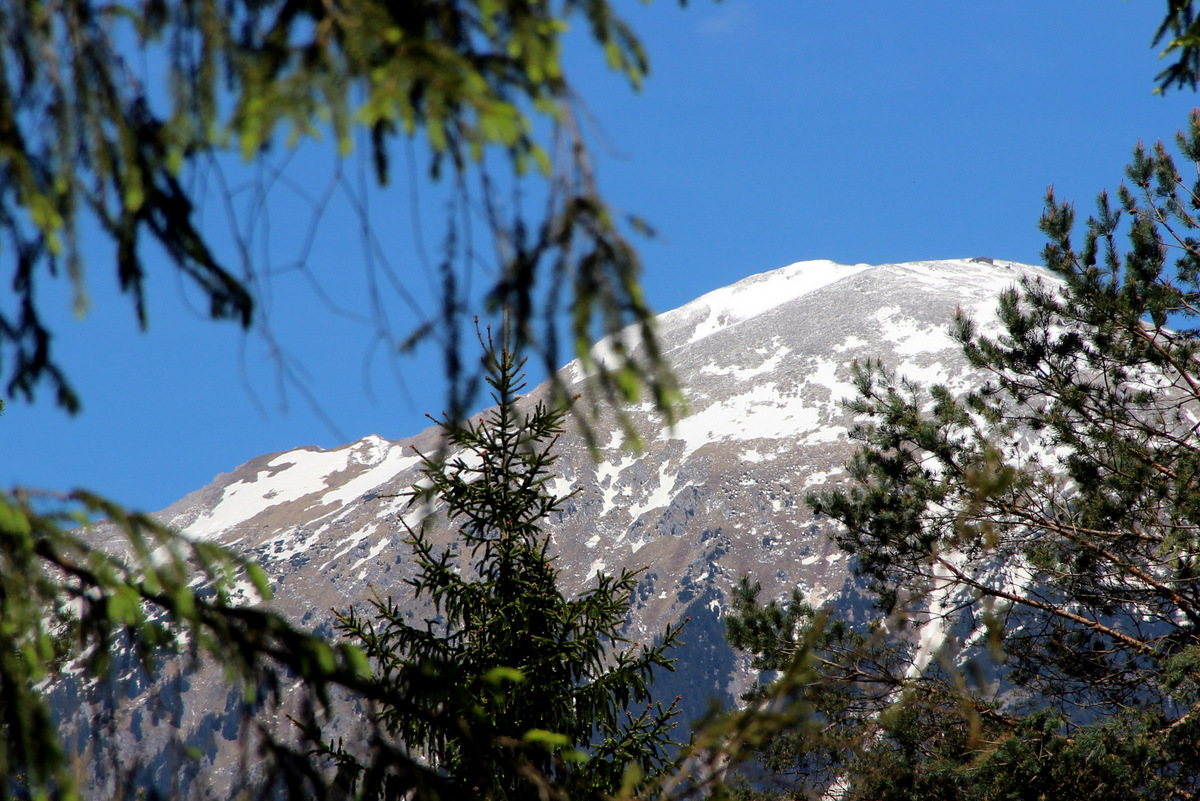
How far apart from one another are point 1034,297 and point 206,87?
10.4m

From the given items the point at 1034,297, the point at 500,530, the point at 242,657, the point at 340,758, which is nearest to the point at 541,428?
the point at 500,530

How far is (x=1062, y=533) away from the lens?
916 cm

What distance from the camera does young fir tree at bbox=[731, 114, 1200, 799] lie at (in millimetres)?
8188

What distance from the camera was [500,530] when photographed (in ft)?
27.5

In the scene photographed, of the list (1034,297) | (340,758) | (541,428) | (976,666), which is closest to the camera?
(976,666)

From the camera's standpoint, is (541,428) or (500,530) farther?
(500,530)

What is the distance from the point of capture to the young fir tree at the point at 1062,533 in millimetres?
8188

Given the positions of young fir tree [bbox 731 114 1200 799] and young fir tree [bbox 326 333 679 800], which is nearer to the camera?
young fir tree [bbox 326 333 679 800]

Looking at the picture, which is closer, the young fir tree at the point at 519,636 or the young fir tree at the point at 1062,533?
the young fir tree at the point at 519,636

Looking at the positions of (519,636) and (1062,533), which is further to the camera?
(1062,533)

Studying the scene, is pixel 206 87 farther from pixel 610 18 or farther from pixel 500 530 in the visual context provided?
pixel 500 530

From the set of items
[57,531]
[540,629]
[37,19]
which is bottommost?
[540,629]

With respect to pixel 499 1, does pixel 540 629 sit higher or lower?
lower

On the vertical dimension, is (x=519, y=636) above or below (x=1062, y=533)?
above
